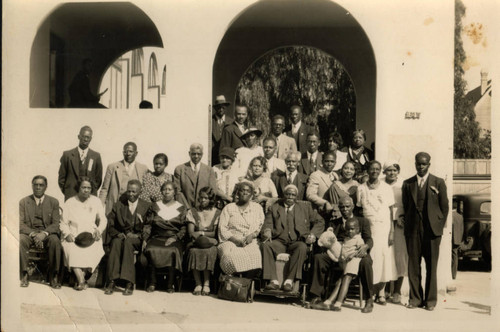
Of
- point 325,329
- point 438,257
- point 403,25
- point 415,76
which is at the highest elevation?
point 403,25

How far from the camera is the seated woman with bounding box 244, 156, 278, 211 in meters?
6.83

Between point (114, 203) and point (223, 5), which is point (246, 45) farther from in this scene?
point (114, 203)

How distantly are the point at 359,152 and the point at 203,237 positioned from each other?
6.08 feet

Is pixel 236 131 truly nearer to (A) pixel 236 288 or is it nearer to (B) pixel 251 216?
(B) pixel 251 216

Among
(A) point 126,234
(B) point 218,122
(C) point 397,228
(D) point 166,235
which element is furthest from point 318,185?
(A) point 126,234

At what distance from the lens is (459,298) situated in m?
6.77

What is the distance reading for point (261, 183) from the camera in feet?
22.6

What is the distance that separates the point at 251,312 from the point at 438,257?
2.00 meters

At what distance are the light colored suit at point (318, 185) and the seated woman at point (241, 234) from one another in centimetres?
55

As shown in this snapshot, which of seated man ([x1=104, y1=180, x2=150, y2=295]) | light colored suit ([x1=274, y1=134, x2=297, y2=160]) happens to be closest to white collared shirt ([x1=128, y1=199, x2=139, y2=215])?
seated man ([x1=104, y1=180, x2=150, y2=295])

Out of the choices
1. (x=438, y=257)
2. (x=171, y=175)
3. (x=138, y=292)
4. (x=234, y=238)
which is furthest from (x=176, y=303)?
(x=438, y=257)

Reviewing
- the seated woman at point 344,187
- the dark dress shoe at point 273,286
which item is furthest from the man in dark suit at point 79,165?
the seated woman at point 344,187

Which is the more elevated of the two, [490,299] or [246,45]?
[246,45]

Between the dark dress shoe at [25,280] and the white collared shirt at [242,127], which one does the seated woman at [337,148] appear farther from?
the dark dress shoe at [25,280]
